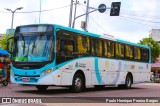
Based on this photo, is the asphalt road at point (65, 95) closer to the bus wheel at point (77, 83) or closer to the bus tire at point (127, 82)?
the bus wheel at point (77, 83)

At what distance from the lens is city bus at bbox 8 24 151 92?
54.7 feet

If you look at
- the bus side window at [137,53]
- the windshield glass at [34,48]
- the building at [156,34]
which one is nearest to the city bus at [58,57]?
the windshield glass at [34,48]

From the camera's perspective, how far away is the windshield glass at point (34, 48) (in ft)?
54.5

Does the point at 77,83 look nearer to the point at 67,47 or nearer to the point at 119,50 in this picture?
the point at 67,47

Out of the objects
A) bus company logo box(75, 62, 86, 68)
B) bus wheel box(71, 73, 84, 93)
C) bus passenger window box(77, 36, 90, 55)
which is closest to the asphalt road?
bus wheel box(71, 73, 84, 93)

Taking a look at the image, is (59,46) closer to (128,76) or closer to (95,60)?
(95,60)

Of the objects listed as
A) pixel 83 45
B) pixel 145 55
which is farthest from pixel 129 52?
pixel 83 45

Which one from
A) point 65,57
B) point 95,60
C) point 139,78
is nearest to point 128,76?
point 139,78

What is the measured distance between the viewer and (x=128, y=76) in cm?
2525

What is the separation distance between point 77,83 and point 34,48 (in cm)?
297

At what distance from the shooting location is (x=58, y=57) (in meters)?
16.9

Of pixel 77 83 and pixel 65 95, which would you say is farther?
pixel 77 83

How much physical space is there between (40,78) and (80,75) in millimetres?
2804

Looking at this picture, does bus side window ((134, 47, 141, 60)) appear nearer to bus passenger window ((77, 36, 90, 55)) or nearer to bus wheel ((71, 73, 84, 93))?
bus passenger window ((77, 36, 90, 55))
